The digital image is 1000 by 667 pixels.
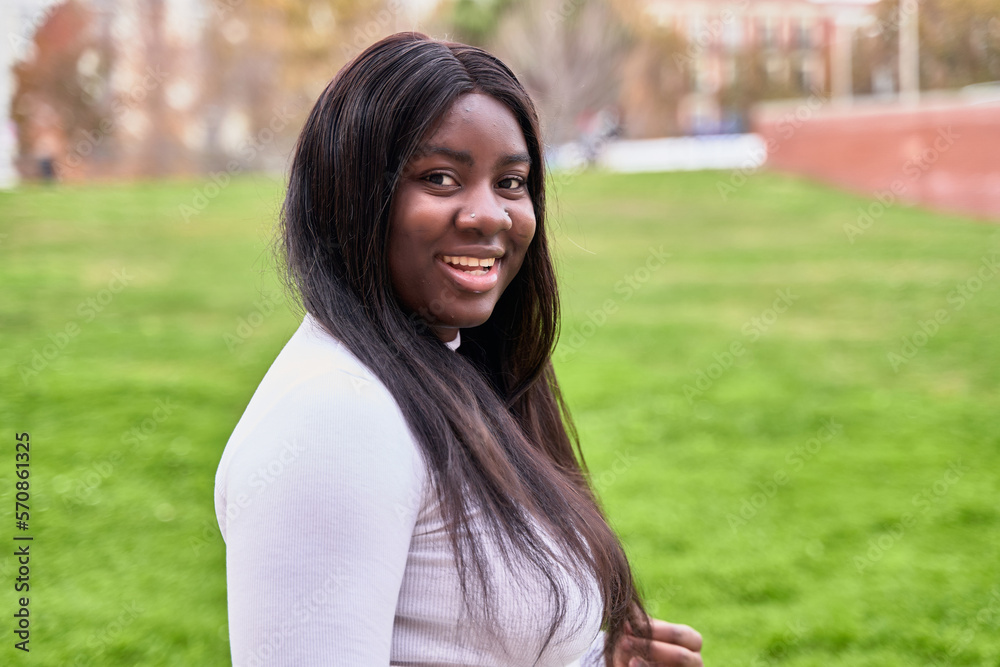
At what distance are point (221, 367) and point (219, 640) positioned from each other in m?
4.27

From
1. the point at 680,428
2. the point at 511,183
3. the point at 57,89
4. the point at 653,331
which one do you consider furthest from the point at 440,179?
the point at 57,89

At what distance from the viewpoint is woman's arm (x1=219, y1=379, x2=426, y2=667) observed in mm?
1100

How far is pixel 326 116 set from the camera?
1.41 meters

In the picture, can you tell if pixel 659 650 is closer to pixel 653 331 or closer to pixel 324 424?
pixel 324 424

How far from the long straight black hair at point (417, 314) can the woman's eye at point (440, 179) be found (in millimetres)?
55

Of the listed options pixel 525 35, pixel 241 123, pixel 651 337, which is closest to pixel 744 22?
pixel 525 35

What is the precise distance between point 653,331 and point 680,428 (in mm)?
2770

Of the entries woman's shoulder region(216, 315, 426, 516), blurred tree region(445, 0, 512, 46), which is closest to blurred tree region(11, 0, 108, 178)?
woman's shoulder region(216, 315, 426, 516)

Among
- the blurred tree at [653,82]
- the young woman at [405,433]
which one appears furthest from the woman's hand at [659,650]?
the blurred tree at [653,82]

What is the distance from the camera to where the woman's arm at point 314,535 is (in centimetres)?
110

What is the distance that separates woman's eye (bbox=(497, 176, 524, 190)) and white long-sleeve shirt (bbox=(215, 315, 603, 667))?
1.37 feet

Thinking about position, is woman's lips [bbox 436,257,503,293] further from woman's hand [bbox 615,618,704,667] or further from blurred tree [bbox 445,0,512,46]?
blurred tree [bbox 445,0,512,46]

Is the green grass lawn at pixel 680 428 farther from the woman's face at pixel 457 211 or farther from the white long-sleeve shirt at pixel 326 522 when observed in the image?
the white long-sleeve shirt at pixel 326 522

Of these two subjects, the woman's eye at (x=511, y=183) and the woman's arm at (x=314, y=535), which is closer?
the woman's arm at (x=314, y=535)
